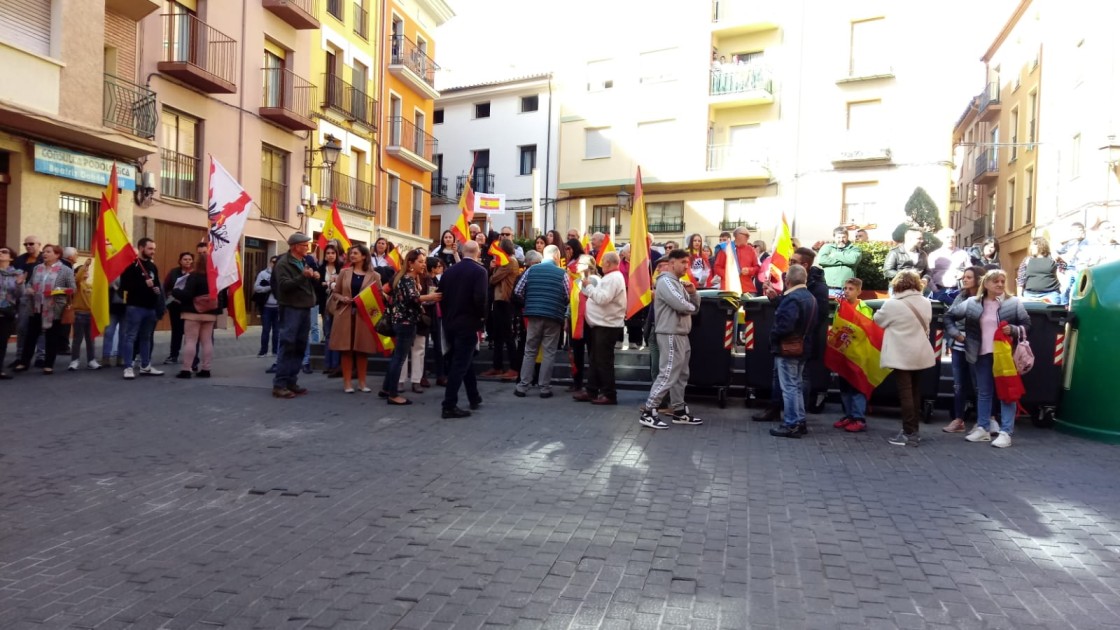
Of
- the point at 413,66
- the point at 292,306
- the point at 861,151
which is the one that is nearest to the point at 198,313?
the point at 292,306

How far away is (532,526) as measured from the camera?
4754mm

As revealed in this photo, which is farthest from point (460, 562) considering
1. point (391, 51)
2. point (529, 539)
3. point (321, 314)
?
point (391, 51)

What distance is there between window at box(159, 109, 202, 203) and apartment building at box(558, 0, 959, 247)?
1615 cm

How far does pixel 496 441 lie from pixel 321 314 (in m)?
6.03

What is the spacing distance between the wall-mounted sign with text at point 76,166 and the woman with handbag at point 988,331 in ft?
46.8

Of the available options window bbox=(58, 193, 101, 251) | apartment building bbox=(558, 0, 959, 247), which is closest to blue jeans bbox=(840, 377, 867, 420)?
window bbox=(58, 193, 101, 251)

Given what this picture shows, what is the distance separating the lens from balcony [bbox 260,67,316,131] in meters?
23.3

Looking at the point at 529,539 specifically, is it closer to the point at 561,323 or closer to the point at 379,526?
the point at 379,526

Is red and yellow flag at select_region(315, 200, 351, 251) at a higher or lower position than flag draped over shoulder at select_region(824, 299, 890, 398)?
higher

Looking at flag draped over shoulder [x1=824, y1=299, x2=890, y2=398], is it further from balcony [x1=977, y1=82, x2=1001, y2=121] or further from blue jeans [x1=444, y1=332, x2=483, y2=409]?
balcony [x1=977, y1=82, x2=1001, y2=121]

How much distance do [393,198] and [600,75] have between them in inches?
486

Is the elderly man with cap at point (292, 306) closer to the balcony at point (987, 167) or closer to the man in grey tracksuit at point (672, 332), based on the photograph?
the man in grey tracksuit at point (672, 332)

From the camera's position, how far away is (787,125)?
112ft

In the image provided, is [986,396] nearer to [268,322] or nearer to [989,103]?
[268,322]
